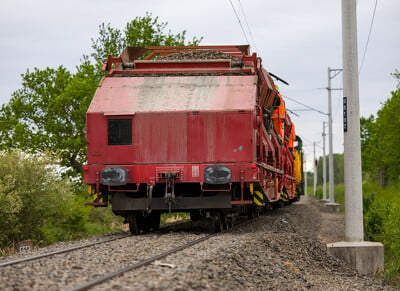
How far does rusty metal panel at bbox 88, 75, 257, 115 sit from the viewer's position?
12.6 meters

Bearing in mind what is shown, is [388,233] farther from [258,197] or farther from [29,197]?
[29,197]

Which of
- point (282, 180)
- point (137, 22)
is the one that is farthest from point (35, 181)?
point (137, 22)

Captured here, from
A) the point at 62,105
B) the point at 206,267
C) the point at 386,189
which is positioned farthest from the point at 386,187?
the point at 206,267

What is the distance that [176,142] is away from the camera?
12594mm

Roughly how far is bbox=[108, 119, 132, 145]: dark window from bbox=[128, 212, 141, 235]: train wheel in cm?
153

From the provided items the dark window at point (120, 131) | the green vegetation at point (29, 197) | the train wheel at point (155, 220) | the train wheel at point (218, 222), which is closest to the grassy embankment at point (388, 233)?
the train wheel at point (218, 222)

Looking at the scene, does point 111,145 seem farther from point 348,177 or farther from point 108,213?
point 108,213

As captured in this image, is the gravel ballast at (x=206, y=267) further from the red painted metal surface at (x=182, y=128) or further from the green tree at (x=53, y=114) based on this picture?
the green tree at (x=53, y=114)

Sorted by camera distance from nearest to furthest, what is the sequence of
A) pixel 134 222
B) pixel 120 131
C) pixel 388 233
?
pixel 120 131 < pixel 134 222 < pixel 388 233

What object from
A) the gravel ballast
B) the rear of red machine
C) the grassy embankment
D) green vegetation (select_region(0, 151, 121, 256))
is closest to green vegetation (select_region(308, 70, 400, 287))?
the grassy embankment

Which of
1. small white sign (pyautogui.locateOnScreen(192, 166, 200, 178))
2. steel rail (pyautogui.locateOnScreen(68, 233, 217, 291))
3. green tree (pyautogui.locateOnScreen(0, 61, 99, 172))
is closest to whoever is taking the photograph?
steel rail (pyautogui.locateOnScreen(68, 233, 217, 291))

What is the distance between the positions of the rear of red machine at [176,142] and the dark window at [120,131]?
0.02 meters

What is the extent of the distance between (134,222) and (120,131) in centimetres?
193

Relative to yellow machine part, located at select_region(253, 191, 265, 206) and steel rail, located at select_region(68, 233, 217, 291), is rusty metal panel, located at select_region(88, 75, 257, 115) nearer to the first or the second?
yellow machine part, located at select_region(253, 191, 265, 206)
